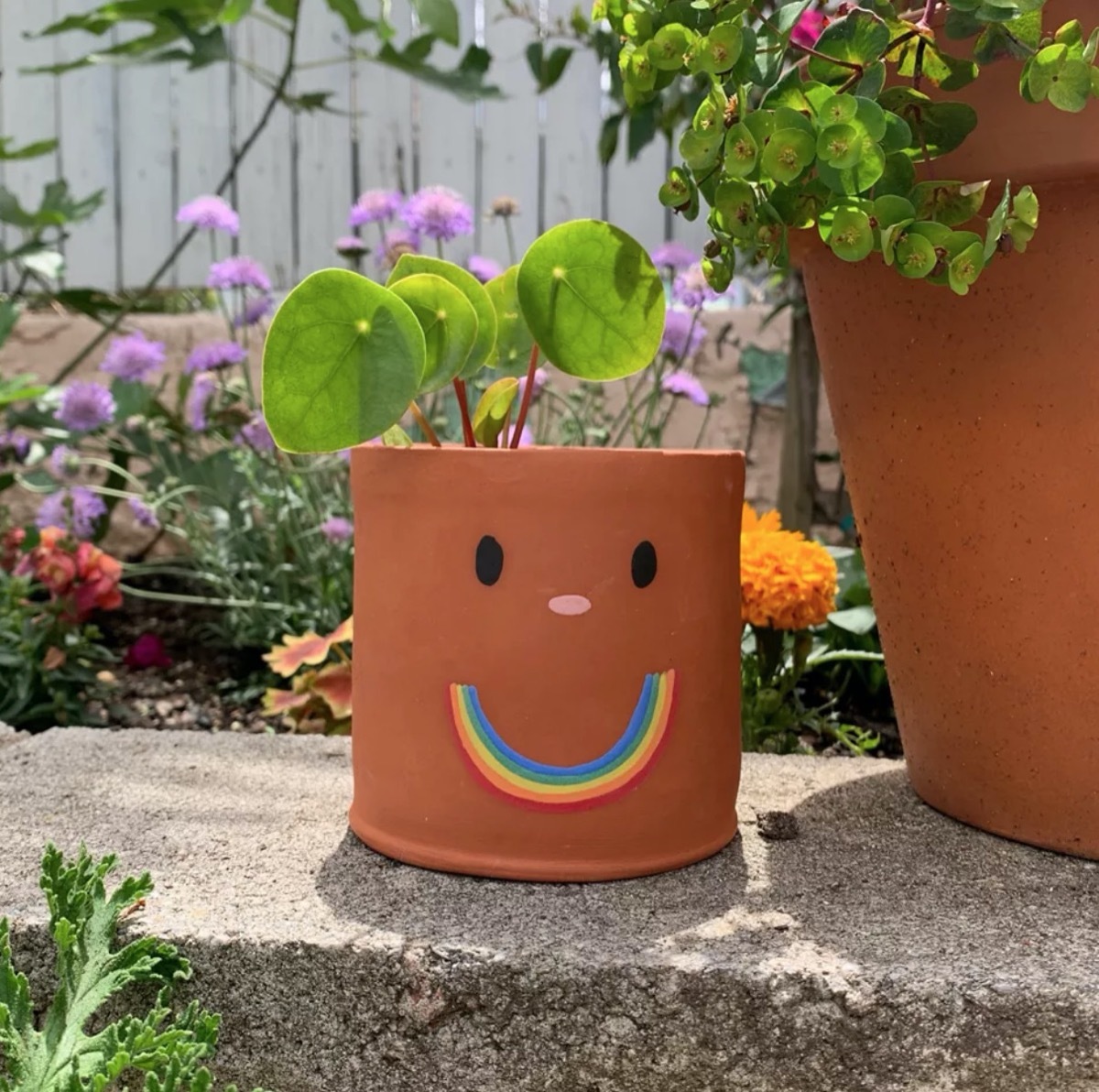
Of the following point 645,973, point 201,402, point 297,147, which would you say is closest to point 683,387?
point 201,402

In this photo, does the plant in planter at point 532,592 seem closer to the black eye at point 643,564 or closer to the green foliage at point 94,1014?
the black eye at point 643,564

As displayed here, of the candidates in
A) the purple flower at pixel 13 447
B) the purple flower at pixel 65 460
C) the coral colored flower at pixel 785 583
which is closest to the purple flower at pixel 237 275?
the purple flower at pixel 65 460

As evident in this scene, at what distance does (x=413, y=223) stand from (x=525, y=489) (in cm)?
102

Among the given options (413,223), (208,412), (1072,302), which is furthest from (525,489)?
(208,412)

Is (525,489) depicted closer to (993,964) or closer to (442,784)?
(442,784)

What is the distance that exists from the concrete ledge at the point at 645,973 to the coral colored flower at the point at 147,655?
39.6 inches

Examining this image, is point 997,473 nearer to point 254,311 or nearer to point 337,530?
point 337,530

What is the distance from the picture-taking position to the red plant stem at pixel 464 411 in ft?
2.48

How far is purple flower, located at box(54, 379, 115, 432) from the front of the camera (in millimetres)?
1683

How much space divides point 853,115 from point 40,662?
1342 millimetres

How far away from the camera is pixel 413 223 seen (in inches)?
62.6

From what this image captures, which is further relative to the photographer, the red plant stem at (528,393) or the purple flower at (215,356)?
the purple flower at (215,356)

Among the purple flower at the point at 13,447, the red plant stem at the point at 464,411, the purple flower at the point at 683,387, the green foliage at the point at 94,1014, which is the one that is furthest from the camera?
the purple flower at the point at 13,447

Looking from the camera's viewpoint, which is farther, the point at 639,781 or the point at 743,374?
the point at 743,374
